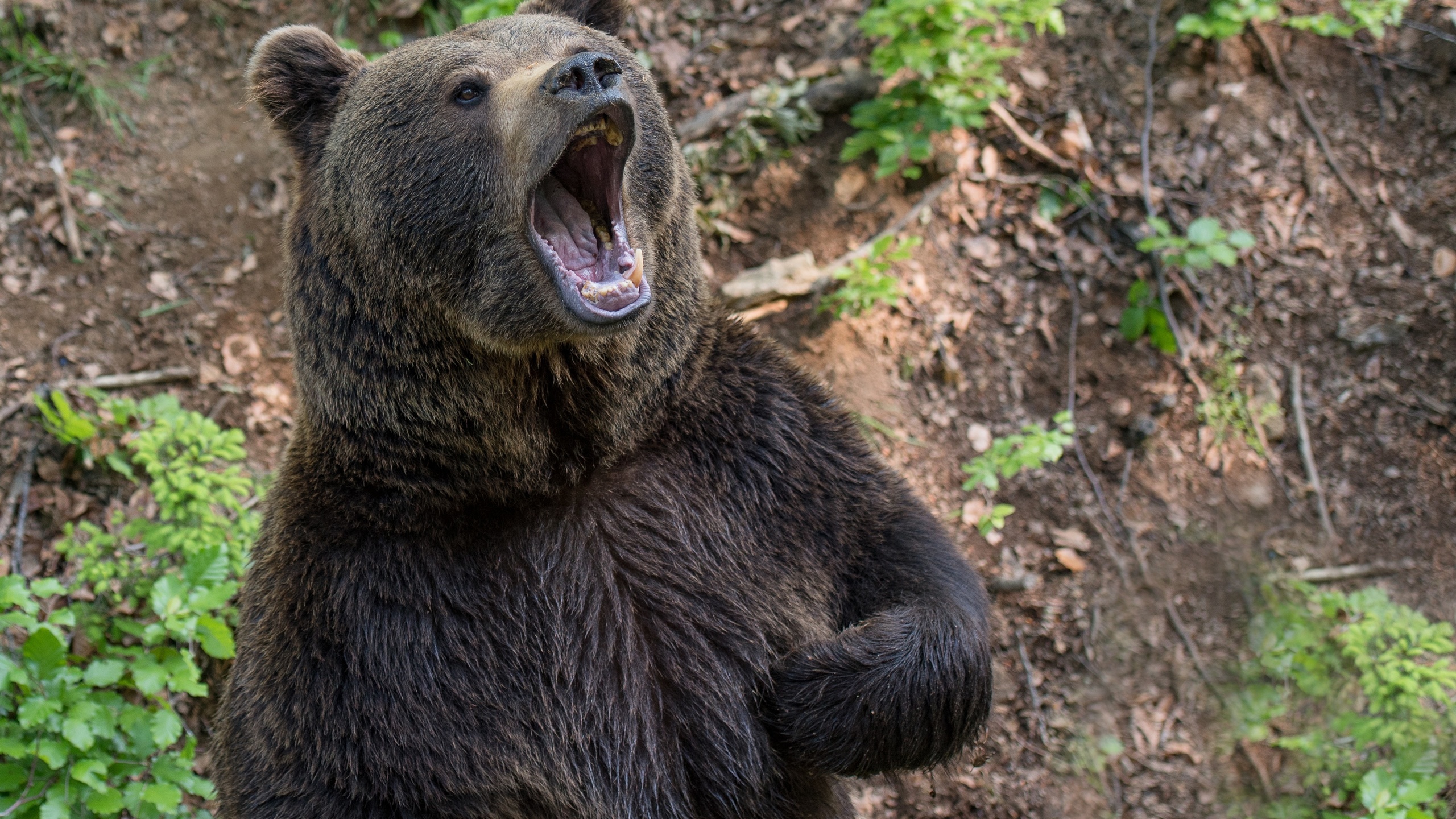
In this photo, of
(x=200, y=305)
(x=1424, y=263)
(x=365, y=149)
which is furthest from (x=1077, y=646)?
(x=200, y=305)

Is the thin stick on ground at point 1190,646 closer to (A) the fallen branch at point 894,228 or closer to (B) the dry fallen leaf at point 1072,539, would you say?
(B) the dry fallen leaf at point 1072,539

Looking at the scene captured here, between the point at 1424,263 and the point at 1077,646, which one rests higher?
the point at 1424,263

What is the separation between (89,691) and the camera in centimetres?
406

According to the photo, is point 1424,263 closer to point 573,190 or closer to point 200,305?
point 573,190

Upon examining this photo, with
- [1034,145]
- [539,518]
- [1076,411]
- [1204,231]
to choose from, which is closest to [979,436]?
[1076,411]

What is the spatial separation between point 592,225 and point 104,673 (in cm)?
255

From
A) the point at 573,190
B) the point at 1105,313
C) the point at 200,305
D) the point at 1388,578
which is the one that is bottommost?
the point at 1388,578

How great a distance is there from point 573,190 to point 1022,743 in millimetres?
Answer: 3353

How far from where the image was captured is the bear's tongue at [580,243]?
290cm

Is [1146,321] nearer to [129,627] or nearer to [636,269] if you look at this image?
[636,269]

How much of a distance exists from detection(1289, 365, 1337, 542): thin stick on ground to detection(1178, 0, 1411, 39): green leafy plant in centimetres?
170

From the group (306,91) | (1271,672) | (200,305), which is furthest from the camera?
(200,305)

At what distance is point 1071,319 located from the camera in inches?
221

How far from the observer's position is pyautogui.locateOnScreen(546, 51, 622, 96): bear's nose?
2.65 metres
